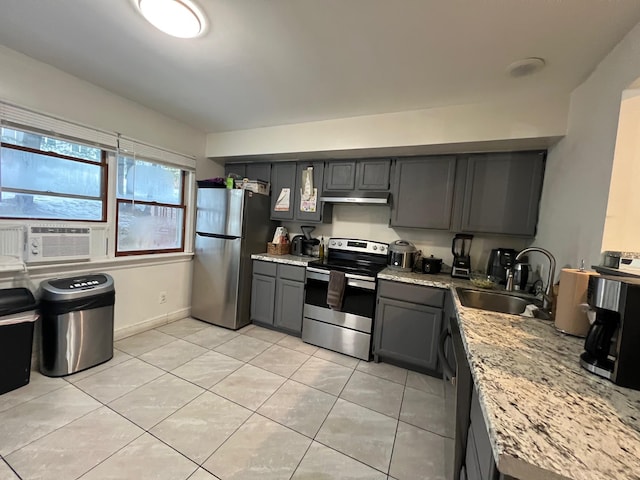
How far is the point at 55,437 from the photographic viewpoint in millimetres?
1486

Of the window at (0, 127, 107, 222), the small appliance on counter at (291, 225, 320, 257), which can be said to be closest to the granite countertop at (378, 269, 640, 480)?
the small appliance on counter at (291, 225, 320, 257)

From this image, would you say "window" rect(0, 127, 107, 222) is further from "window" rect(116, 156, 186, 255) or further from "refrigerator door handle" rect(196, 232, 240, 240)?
"refrigerator door handle" rect(196, 232, 240, 240)

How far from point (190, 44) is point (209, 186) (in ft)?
5.80

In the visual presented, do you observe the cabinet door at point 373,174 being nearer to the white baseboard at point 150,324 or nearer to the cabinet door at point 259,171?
the cabinet door at point 259,171

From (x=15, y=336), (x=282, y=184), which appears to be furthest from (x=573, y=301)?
(x=15, y=336)

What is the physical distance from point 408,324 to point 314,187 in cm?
178

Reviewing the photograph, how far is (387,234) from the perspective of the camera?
3023mm

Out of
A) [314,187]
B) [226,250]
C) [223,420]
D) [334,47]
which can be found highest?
[334,47]

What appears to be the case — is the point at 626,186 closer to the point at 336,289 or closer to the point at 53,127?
the point at 336,289

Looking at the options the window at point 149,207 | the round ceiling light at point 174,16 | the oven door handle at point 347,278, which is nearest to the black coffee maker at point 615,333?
the oven door handle at point 347,278

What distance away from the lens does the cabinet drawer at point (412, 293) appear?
223 cm

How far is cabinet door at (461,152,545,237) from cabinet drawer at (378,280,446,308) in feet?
2.35

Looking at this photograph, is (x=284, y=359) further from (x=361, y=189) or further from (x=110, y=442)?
(x=361, y=189)

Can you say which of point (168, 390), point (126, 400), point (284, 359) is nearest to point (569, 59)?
point (284, 359)
